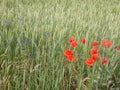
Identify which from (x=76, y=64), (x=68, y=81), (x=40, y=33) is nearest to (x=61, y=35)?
(x=40, y=33)

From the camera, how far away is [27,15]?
345 centimetres

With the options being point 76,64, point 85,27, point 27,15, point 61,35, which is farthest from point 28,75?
point 27,15

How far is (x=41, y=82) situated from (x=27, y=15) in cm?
172

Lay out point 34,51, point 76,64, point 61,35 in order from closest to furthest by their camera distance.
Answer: point 76,64 → point 34,51 → point 61,35

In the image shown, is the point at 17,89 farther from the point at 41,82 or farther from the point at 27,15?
the point at 27,15

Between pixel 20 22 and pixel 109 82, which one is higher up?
pixel 20 22

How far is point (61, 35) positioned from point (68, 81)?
675 millimetres

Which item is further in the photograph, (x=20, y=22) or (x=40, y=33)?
(x=20, y=22)

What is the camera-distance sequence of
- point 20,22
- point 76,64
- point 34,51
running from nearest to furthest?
point 76,64 < point 34,51 < point 20,22

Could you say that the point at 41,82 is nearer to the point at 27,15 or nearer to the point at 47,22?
the point at 47,22

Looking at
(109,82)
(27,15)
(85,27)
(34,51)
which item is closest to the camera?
(109,82)

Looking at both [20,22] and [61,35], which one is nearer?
[61,35]

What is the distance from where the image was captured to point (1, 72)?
208cm

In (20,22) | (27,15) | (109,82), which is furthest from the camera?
(27,15)
